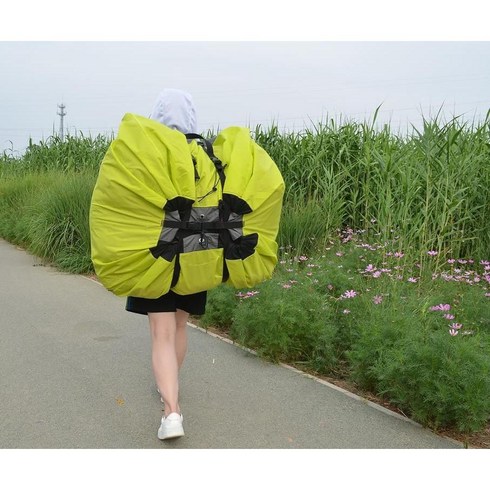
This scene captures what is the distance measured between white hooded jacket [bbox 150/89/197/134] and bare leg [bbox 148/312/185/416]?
111cm

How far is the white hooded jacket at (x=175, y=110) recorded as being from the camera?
11.3ft

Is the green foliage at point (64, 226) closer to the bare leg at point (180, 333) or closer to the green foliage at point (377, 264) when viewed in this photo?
the green foliage at point (377, 264)

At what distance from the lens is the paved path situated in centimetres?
358

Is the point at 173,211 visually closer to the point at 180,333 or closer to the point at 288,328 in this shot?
the point at 180,333

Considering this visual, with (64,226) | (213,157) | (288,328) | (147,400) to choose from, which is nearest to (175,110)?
(213,157)

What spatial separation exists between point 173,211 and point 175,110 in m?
0.65

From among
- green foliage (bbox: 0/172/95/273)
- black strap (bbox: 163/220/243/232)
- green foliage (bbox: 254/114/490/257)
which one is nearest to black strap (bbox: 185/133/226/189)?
black strap (bbox: 163/220/243/232)

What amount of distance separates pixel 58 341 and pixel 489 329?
383 centimetres

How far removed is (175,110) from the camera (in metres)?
3.46

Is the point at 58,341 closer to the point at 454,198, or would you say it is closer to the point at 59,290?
the point at 59,290

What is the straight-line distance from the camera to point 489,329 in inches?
187

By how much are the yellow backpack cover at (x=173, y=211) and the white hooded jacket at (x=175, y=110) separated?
11cm

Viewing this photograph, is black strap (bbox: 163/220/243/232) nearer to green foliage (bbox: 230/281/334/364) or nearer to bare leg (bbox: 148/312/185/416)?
bare leg (bbox: 148/312/185/416)

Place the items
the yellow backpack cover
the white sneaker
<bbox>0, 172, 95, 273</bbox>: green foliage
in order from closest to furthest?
the yellow backpack cover
the white sneaker
<bbox>0, 172, 95, 273</bbox>: green foliage
